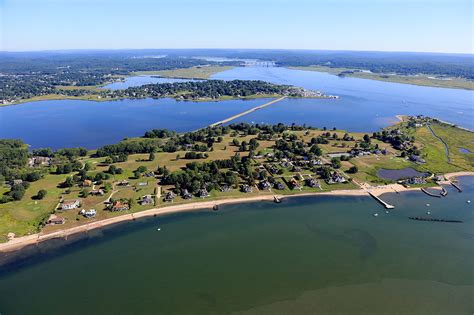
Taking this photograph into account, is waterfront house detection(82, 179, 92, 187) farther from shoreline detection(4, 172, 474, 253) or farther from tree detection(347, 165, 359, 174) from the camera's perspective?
tree detection(347, 165, 359, 174)

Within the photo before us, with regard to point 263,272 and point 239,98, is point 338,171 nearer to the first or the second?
point 263,272

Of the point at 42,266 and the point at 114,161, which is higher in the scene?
the point at 114,161

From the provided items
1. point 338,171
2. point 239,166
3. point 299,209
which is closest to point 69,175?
point 239,166

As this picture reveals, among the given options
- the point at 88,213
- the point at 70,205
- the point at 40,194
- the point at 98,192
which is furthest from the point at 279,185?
the point at 40,194

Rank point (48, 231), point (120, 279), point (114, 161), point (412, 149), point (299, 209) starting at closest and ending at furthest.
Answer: point (120, 279), point (48, 231), point (299, 209), point (114, 161), point (412, 149)

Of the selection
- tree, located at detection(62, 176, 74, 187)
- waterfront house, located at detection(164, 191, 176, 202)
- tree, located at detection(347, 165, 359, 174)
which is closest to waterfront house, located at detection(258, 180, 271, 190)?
waterfront house, located at detection(164, 191, 176, 202)

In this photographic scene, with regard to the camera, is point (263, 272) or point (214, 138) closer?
point (263, 272)

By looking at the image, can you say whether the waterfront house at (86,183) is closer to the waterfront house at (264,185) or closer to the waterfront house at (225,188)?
the waterfront house at (225,188)
